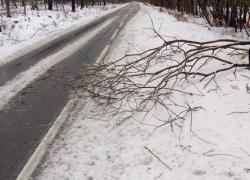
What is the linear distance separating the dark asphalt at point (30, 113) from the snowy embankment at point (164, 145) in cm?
33

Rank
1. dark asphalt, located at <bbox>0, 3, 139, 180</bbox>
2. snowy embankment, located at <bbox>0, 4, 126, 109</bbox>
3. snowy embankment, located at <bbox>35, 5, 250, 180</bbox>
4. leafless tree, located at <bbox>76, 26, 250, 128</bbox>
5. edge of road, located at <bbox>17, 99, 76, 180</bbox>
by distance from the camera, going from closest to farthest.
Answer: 1. snowy embankment, located at <bbox>35, 5, 250, 180</bbox>
2. edge of road, located at <bbox>17, 99, 76, 180</bbox>
3. dark asphalt, located at <bbox>0, 3, 139, 180</bbox>
4. leafless tree, located at <bbox>76, 26, 250, 128</bbox>
5. snowy embankment, located at <bbox>0, 4, 126, 109</bbox>

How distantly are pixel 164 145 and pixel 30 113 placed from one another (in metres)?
2.54

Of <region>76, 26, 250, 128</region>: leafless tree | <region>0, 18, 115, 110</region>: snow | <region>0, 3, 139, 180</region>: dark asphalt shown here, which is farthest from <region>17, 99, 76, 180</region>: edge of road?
<region>0, 18, 115, 110</region>: snow

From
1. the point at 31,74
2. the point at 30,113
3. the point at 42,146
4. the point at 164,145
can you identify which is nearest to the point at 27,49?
the point at 31,74

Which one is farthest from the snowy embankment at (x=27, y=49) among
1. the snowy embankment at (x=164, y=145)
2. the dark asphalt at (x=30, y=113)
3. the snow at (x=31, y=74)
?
the snowy embankment at (x=164, y=145)

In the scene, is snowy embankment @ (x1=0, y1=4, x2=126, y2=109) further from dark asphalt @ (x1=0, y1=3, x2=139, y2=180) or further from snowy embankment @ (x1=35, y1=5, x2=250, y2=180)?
snowy embankment @ (x1=35, y1=5, x2=250, y2=180)

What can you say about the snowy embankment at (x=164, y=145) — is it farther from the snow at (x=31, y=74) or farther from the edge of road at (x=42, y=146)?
the snow at (x=31, y=74)

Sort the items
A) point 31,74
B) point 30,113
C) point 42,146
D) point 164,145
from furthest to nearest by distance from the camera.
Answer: point 31,74 < point 30,113 < point 42,146 < point 164,145

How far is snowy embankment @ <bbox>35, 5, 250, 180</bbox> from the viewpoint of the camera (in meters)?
4.23

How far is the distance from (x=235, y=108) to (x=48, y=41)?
35.8 feet

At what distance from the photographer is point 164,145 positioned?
15.9ft

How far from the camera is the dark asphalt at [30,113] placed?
4750mm

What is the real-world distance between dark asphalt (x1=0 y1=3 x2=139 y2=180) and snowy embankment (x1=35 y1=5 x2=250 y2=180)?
0.33 meters

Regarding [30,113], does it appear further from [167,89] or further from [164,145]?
[164,145]
